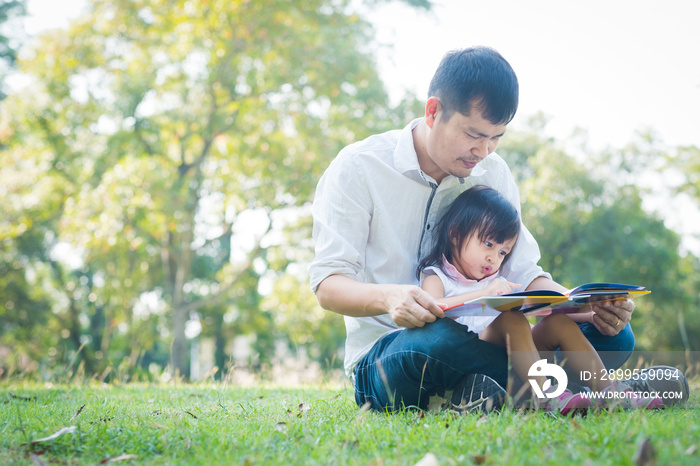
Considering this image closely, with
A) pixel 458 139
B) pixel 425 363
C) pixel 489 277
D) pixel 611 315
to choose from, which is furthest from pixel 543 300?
pixel 458 139

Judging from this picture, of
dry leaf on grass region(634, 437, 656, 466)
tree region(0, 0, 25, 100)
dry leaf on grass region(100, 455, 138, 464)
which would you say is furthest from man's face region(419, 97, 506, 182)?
tree region(0, 0, 25, 100)

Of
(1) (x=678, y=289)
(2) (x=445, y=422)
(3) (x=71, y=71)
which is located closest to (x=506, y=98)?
(2) (x=445, y=422)

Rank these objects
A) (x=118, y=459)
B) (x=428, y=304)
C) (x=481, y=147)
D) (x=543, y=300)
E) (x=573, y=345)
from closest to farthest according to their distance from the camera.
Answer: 1. (x=118, y=459)
2. (x=543, y=300)
3. (x=428, y=304)
4. (x=573, y=345)
5. (x=481, y=147)

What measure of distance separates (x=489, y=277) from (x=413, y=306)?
82 cm

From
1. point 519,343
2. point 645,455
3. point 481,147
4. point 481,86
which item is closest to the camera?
point 645,455

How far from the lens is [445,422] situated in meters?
2.21

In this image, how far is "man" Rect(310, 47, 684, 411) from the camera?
246 cm

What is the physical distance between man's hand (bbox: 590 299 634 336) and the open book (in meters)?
0.10

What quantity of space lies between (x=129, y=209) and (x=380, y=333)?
12.3 metres

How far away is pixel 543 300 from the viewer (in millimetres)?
2279

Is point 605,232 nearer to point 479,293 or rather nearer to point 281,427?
point 479,293

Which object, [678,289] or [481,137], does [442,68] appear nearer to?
[481,137]

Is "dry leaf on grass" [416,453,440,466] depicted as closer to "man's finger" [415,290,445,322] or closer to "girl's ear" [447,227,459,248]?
"man's finger" [415,290,445,322]

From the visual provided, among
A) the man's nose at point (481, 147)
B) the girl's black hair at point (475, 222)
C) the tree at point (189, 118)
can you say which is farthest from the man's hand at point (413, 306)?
the tree at point (189, 118)
